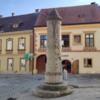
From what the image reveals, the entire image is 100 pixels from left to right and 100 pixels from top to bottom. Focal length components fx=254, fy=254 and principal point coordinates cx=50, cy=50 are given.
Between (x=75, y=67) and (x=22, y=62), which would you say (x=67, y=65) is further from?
(x=22, y=62)

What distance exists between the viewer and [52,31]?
1373cm

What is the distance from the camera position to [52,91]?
12.6 meters

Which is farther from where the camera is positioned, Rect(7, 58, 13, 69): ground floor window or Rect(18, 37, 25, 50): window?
Rect(7, 58, 13, 69): ground floor window

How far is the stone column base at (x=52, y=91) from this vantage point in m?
12.2

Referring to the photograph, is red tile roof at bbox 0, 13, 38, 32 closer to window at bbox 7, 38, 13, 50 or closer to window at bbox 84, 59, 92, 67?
window at bbox 7, 38, 13, 50

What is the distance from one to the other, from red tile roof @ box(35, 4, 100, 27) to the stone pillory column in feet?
64.4

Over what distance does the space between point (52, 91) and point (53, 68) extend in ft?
4.38

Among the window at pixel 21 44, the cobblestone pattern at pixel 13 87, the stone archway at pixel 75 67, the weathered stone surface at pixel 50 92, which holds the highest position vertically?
the window at pixel 21 44

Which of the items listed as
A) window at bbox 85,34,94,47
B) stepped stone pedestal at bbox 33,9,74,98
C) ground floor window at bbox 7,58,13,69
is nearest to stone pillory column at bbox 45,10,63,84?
stepped stone pedestal at bbox 33,9,74,98

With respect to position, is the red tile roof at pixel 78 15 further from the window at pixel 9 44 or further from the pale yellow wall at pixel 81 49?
the window at pixel 9 44

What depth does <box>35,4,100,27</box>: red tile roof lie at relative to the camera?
33.5 metres

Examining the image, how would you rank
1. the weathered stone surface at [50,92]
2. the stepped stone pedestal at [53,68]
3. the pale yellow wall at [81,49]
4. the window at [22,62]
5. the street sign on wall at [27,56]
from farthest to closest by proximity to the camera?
the window at [22,62]
the street sign on wall at [27,56]
the pale yellow wall at [81,49]
the stepped stone pedestal at [53,68]
the weathered stone surface at [50,92]

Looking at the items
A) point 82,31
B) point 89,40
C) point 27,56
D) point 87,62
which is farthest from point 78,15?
point 27,56

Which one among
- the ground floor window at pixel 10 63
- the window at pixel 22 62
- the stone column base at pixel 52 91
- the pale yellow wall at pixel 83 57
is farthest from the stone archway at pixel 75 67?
the stone column base at pixel 52 91
